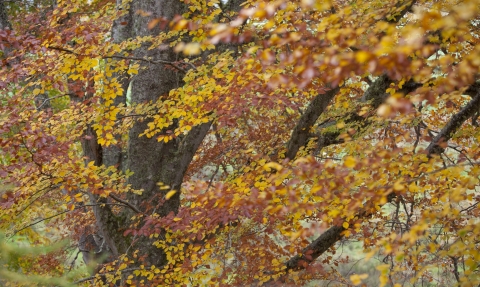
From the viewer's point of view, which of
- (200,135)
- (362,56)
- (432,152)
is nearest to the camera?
(362,56)

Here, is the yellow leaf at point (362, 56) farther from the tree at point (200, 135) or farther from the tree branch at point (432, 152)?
the tree branch at point (432, 152)

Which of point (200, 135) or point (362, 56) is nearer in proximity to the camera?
point (362, 56)

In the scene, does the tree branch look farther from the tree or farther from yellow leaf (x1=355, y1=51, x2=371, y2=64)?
yellow leaf (x1=355, y1=51, x2=371, y2=64)

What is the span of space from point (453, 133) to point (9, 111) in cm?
527

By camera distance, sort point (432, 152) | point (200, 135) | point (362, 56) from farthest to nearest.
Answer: point (200, 135), point (432, 152), point (362, 56)

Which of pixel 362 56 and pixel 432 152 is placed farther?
pixel 432 152

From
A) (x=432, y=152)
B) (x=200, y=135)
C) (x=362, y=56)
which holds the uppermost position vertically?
(x=362, y=56)

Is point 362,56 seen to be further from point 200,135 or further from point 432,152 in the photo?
point 200,135

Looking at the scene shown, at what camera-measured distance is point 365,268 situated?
19.8 m

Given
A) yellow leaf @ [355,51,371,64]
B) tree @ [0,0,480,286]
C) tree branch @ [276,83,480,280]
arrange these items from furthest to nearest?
tree branch @ [276,83,480,280] < tree @ [0,0,480,286] < yellow leaf @ [355,51,371,64]

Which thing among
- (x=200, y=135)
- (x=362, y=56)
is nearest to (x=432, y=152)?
(x=200, y=135)

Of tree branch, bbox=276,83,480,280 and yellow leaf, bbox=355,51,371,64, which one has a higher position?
yellow leaf, bbox=355,51,371,64

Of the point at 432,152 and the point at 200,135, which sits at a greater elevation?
the point at 432,152

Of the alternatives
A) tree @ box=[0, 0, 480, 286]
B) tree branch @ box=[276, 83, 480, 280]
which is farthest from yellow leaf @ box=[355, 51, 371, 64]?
tree branch @ box=[276, 83, 480, 280]
